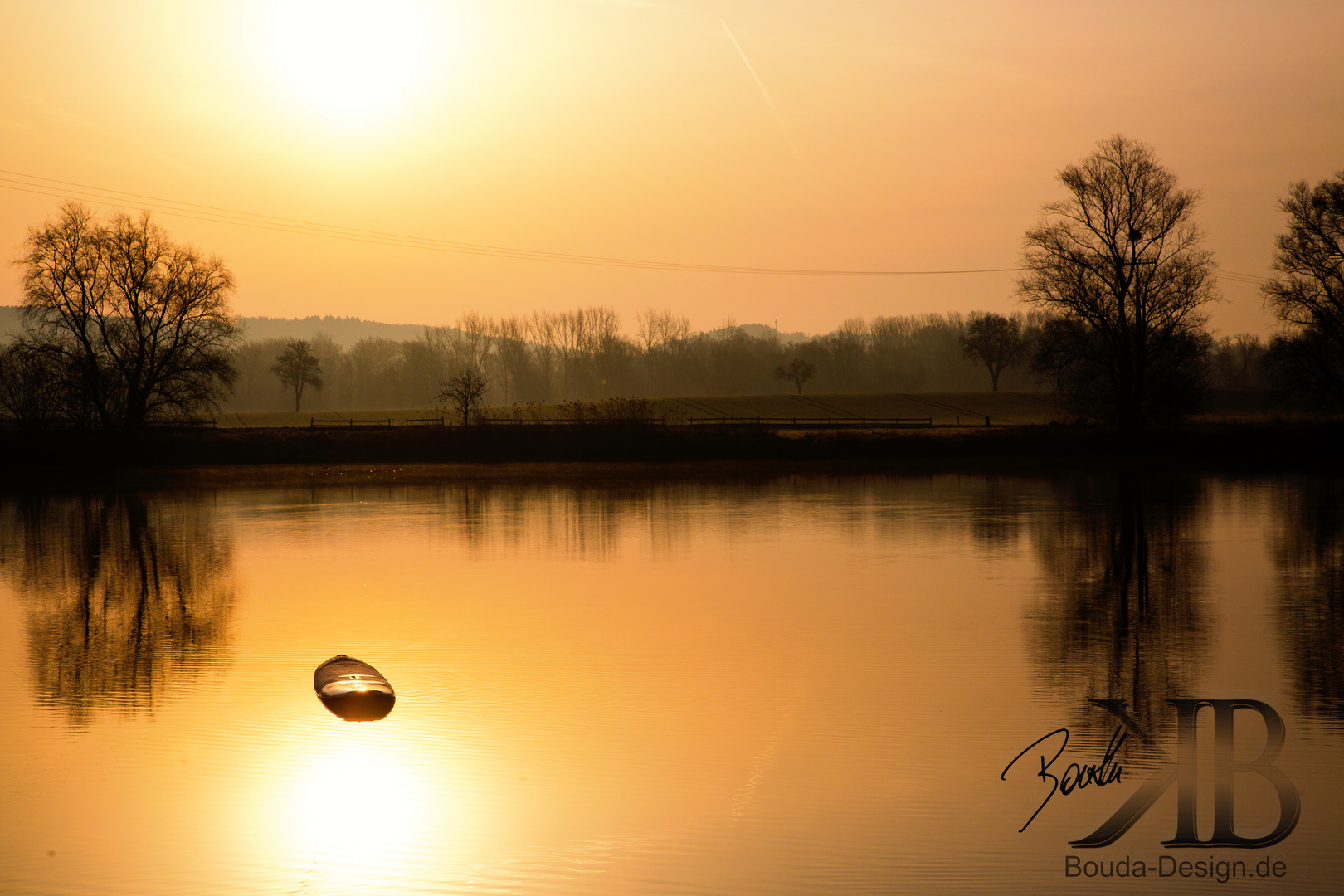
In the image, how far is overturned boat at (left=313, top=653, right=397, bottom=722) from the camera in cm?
1131

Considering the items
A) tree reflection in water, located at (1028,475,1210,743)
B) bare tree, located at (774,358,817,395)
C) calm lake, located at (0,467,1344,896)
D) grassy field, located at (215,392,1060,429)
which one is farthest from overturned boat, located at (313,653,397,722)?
bare tree, located at (774,358,817,395)

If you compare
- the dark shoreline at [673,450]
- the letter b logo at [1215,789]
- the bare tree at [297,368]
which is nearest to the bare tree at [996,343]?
the dark shoreline at [673,450]

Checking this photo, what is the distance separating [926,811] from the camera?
8367mm

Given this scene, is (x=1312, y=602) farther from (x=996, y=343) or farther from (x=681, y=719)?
(x=996, y=343)

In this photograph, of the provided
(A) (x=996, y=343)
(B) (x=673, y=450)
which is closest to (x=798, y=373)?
(A) (x=996, y=343)

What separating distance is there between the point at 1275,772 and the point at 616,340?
171264mm

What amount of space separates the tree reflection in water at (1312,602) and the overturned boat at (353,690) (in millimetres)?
9484

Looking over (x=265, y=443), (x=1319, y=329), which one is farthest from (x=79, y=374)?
(x=1319, y=329)

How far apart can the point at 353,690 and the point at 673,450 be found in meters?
46.2

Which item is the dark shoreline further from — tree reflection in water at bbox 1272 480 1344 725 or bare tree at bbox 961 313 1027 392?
bare tree at bbox 961 313 1027 392

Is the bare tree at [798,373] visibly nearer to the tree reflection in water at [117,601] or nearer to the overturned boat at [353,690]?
the tree reflection in water at [117,601]

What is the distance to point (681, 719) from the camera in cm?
1091

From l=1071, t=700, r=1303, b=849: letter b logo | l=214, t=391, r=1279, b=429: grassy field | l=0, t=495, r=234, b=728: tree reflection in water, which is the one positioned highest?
l=214, t=391, r=1279, b=429: grassy field

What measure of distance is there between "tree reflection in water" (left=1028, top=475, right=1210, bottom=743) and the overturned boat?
7.18m
